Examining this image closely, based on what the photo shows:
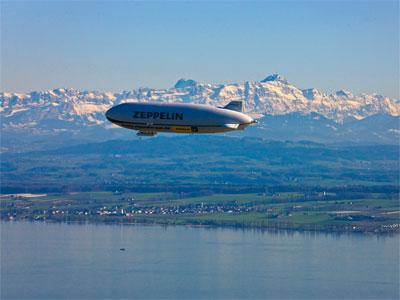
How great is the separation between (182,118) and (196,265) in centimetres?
8829

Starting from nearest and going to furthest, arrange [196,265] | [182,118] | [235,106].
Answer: [182,118]
[235,106]
[196,265]

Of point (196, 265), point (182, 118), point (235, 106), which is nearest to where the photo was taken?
Answer: point (182, 118)

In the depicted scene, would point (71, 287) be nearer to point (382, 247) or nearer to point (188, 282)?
point (188, 282)

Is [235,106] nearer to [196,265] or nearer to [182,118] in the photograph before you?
[182,118]

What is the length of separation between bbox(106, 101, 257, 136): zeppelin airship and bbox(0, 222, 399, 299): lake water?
64.2 m

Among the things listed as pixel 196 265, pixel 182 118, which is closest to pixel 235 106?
pixel 182 118

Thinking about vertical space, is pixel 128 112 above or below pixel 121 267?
above

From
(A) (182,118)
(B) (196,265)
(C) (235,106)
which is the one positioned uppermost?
(C) (235,106)

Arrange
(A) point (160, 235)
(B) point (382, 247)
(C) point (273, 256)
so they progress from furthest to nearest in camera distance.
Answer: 1. (A) point (160, 235)
2. (B) point (382, 247)
3. (C) point (273, 256)

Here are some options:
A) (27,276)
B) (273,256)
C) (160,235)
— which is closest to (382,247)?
(273,256)

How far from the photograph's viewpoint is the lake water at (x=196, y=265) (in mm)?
131125

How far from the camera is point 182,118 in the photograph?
66188 mm

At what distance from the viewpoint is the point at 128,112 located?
223 feet

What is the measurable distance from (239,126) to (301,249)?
10696 centimetres
